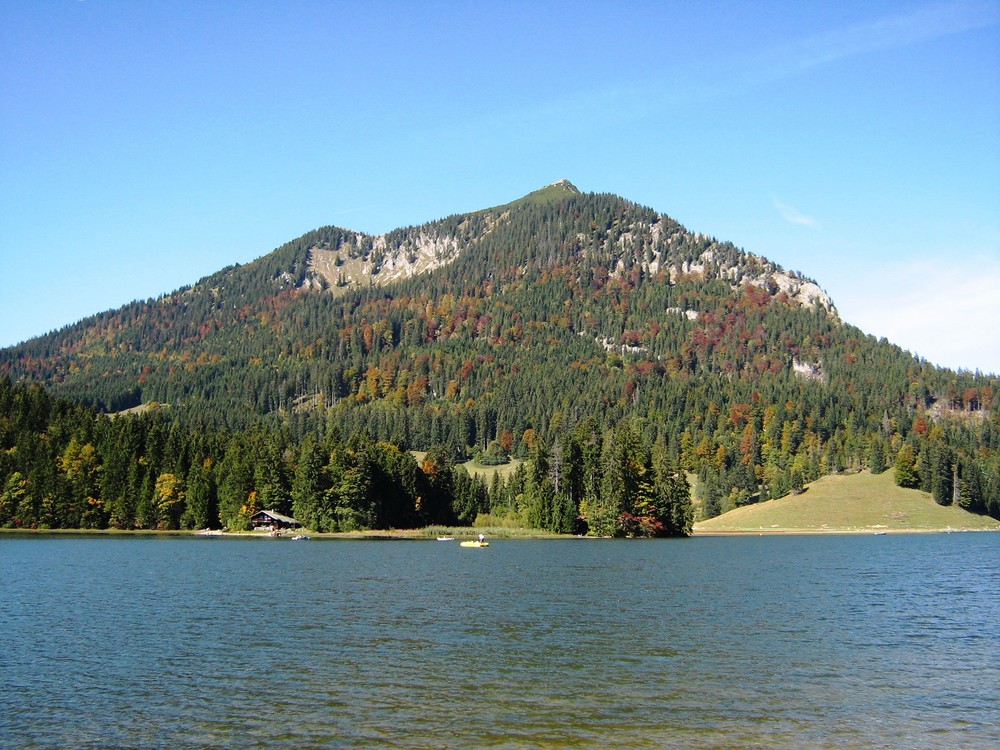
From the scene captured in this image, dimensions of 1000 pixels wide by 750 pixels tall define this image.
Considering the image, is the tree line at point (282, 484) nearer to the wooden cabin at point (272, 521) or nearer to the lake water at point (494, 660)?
the wooden cabin at point (272, 521)

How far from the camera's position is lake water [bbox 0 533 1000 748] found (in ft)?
88.8

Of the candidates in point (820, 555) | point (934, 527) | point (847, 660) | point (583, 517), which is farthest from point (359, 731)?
point (934, 527)

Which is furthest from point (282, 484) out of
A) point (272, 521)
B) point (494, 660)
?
point (494, 660)

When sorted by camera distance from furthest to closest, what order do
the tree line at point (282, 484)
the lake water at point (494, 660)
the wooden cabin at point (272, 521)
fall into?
the wooden cabin at point (272, 521) → the tree line at point (282, 484) → the lake water at point (494, 660)

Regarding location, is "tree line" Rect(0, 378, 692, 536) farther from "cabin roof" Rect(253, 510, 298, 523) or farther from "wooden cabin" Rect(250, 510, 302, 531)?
"cabin roof" Rect(253, 510, 298, 523)

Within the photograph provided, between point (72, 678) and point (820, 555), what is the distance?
A: 95483mm

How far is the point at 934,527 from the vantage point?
632 ft

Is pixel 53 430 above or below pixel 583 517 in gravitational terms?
above

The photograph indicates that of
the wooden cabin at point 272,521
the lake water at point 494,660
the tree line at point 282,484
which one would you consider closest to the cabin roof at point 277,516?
the wooden cabin at point 272,521

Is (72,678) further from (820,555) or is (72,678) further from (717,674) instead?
(820,555)

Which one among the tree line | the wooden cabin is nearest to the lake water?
the tree line

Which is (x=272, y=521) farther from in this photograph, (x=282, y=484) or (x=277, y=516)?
(x=282, y=484)

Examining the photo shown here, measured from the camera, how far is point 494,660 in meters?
37.4

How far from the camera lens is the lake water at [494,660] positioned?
27.1 m
